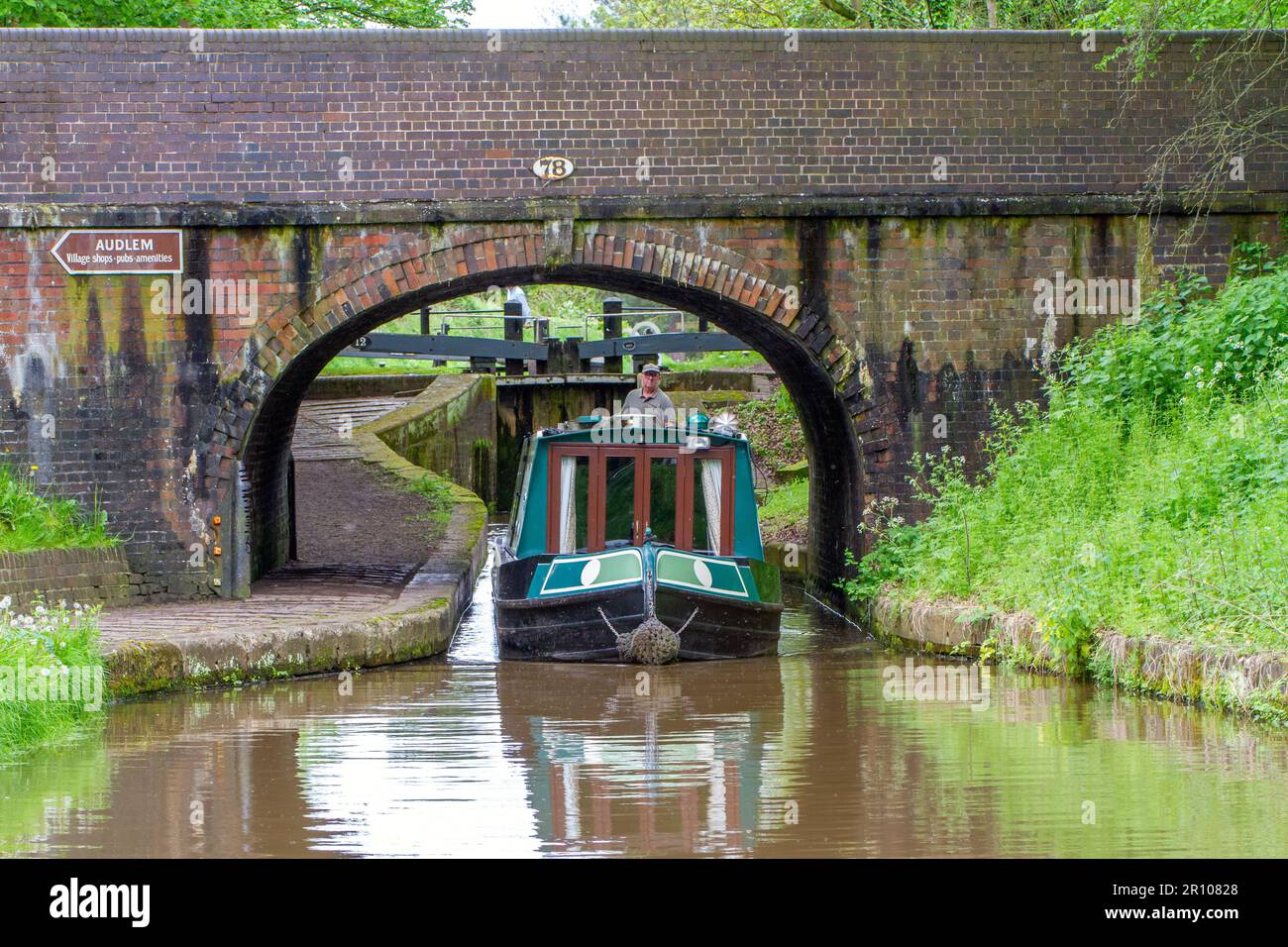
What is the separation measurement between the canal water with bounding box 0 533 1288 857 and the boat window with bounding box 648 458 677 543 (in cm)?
198

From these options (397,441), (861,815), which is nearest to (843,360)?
(861,815)

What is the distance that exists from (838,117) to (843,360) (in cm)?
187

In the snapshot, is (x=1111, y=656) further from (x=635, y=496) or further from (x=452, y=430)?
(x=452, y=430)

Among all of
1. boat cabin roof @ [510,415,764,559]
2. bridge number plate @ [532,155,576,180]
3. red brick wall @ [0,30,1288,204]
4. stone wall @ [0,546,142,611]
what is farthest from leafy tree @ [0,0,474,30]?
boat cabin roof @ [510,415,764,559]

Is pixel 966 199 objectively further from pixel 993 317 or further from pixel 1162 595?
pixel 1162 595

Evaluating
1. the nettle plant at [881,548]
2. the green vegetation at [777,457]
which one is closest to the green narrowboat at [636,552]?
the nettle plant at [881,548]

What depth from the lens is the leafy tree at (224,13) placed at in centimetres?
1541

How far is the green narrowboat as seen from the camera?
11031 mm

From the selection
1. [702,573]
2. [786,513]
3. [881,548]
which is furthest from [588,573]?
[786,513]

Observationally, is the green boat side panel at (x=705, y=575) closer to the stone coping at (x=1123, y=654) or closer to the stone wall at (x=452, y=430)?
the stone coping at (x=1123, y=654)

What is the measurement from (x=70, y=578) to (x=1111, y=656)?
714 cm

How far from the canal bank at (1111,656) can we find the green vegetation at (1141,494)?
10cm

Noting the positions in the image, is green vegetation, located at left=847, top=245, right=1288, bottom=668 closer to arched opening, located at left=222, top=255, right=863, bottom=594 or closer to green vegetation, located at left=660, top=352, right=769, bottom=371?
arched opening, located at left=222, top=255, right=863, bottom=594

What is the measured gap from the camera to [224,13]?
17.0 m
